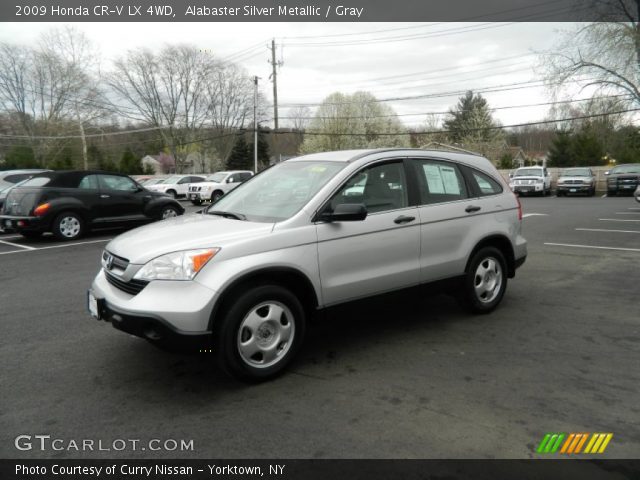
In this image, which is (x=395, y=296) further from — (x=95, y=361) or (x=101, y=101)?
(x=101, y=101)

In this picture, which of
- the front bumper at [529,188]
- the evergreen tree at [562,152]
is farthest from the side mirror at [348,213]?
the evergreen tree at [562,152]

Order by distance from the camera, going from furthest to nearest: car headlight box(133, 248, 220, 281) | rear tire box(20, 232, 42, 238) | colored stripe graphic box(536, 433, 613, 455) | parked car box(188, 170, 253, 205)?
parked car box(188, 170, 253, 205) → rear tire box(20, 232, 42, 238) → car headlight box(133, 248, 220, 281) → colored stripe graphic box(536, 433, 613, 455)

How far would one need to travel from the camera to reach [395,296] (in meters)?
4.20

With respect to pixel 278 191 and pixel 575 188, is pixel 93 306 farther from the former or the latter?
pixel 575 188

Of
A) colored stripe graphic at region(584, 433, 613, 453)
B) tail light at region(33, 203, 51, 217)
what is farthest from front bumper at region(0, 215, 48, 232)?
colored stripe graphic at region(584, 433, 613, 453)

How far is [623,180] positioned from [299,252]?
89.0 feet

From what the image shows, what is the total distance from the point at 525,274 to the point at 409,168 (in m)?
3.67

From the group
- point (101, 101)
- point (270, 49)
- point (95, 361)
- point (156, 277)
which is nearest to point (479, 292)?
point (156, 277)

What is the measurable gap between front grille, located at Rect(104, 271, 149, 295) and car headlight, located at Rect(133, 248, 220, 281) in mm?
46

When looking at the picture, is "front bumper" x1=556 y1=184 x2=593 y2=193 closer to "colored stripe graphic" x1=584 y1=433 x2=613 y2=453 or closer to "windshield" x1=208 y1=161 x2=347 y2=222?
"windshield" x1=208 y1=161 x2=347 y2=222

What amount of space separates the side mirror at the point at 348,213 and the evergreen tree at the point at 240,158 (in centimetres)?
6032

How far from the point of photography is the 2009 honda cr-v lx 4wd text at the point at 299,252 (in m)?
3.23

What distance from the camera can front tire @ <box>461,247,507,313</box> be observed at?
4.84 meters

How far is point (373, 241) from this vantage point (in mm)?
3984
